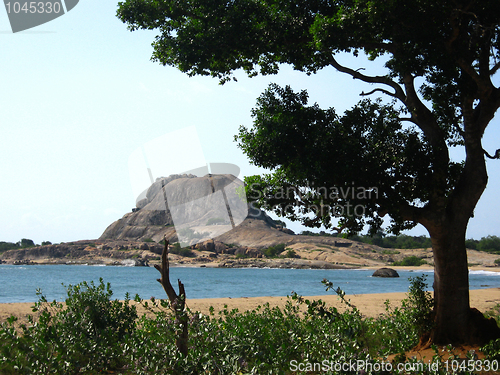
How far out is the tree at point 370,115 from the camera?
25.8 ft

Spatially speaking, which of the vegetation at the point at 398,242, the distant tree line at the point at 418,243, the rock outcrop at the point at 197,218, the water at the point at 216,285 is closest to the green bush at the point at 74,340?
the water at the point at 216,285

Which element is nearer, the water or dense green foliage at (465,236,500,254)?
the water

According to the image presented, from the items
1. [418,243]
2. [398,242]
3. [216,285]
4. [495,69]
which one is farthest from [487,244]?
[495,69]

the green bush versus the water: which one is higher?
the green bush

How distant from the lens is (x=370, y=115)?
8812mm

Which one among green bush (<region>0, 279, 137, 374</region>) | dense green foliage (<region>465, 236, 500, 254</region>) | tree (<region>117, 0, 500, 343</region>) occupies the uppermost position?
tree (<region>117, 0, 500, 343</region>)

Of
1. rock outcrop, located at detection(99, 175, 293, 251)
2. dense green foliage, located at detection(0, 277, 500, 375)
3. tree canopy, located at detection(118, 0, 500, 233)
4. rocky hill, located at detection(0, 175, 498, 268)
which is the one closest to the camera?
dense green foliage, located at detection(0, 277, 500, 375)

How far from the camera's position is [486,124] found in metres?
8.62

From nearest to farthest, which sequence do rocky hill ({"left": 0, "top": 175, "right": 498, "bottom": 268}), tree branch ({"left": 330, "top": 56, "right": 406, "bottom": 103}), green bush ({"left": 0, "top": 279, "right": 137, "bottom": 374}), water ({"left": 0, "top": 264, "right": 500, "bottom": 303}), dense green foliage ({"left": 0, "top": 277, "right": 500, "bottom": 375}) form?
dense green foliage ({"left": 0, "top": 277, "right": 500, "bottom": 375}) < green bush ({"left": 0, "top": 279, "right": 137, "bottom": 374}) < tree branch ({"left": 330, "top": 56, "right": 406, "bottom": 103}) < water ({"left": 0, "top": 264, "right": 500, "bottom": 303}) < rocky hill ({"left": 0, "top": 175, "right": 498, "bottom": 268})

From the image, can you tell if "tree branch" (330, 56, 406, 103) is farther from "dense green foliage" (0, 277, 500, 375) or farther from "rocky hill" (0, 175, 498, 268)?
"rocky hill" (0, 175, 498, 268)

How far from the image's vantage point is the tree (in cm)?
788

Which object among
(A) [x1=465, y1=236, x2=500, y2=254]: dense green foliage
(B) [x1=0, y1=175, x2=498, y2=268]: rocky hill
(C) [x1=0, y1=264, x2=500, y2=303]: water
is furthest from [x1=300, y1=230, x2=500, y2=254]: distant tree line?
(C) [x1=0, y1=264, x2=500, y2=303]: water

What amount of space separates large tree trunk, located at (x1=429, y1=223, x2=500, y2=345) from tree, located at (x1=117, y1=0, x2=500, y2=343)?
2cm

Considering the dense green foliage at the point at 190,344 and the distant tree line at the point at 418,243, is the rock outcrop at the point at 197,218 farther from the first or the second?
the dense green foliage at the point at 190,344
